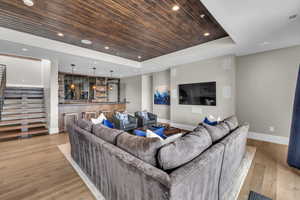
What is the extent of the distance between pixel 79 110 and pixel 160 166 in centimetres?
491

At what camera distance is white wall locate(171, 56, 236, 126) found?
385 centimetres

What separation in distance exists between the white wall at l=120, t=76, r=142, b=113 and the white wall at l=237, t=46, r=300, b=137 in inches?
193

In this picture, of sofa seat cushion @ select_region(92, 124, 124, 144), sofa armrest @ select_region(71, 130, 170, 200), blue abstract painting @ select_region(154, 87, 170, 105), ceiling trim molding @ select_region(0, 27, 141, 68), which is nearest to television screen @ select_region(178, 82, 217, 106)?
blue abstract painting @ select_region(154, 87, 170, 105)

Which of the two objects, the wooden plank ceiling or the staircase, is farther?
the staircase

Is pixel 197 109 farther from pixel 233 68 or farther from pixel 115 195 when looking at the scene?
pixel 115 195

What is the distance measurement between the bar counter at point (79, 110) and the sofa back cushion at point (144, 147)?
3.71 meters

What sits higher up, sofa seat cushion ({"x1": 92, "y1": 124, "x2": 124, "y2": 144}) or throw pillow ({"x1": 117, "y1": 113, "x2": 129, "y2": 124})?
sofa seat cushion ({"x1": 92, "y1": 124, "x2": 124, "y2": 144})

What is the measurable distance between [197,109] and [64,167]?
4154mm

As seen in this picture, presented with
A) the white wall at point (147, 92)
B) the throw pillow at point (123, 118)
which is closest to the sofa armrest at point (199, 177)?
the throw pillow at point (123, 118)

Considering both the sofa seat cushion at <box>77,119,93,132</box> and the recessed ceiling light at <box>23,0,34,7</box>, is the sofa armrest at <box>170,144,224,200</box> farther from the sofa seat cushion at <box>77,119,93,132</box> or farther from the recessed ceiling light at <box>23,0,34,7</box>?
the recessed ceiling light at <box>23,0,34,7</box>

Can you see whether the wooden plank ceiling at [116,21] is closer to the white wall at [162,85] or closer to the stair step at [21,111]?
the white wall at [162,85]

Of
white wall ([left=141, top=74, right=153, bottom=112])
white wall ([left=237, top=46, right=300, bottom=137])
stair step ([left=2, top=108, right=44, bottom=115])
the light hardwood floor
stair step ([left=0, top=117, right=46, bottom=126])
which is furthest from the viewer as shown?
white wall ([left=141, top=74, right=153, bottom=112])

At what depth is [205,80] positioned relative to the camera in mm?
4340

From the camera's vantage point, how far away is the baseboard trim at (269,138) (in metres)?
3.33
